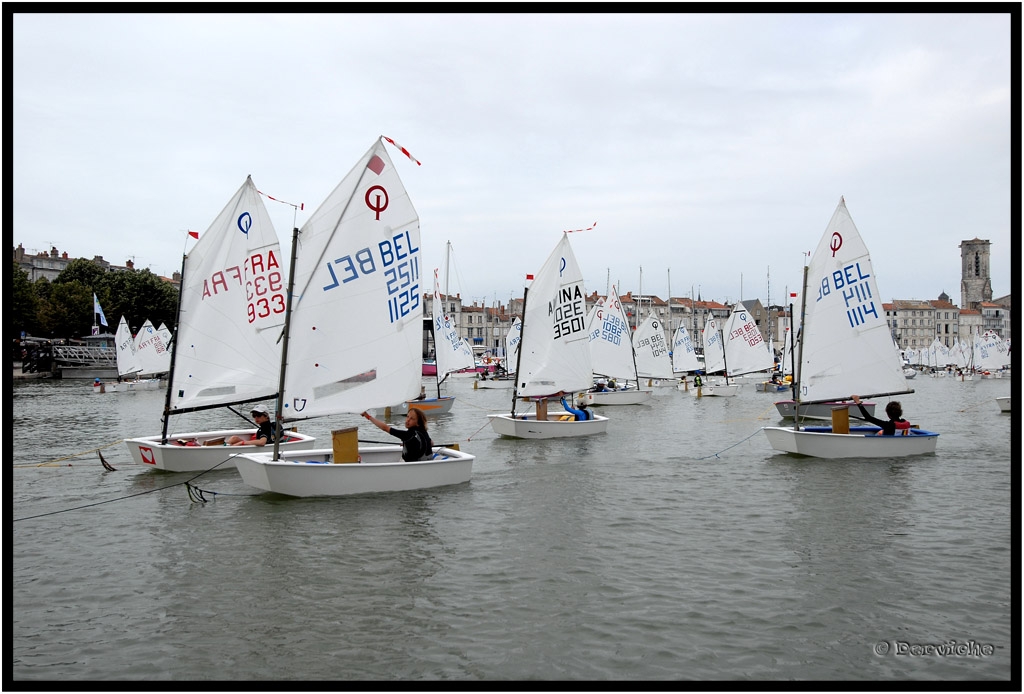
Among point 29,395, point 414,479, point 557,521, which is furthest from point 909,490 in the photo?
point 29,395

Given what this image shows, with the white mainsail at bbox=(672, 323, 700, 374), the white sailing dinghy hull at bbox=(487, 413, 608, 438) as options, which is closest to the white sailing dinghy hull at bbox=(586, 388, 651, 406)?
the white sailing dinghy hull at bbox=(487, 413, 608, 438)

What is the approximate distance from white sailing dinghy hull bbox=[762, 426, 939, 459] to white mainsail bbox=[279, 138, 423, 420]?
12298 millimetres

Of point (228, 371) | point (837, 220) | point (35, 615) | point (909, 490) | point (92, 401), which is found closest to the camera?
point (35, 615)

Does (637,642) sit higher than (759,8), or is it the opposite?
(759,8)

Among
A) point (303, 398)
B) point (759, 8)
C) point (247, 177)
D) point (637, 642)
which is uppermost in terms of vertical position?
point (247, 177)

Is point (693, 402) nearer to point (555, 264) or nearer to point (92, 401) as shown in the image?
point (555, 264)

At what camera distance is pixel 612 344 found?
1923 inches

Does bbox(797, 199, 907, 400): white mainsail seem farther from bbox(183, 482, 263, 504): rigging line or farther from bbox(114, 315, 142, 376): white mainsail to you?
bbox(114, 315, 142, 376): white mainsail

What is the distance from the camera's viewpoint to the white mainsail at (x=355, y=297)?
16.5 metres

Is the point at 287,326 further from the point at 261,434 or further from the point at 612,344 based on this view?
the point at 612,344

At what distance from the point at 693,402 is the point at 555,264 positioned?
80.1 ft

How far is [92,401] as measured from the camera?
4809 cm

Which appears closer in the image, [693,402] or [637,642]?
[637,642]

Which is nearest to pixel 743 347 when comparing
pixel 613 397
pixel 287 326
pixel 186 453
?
pixel 613 397
